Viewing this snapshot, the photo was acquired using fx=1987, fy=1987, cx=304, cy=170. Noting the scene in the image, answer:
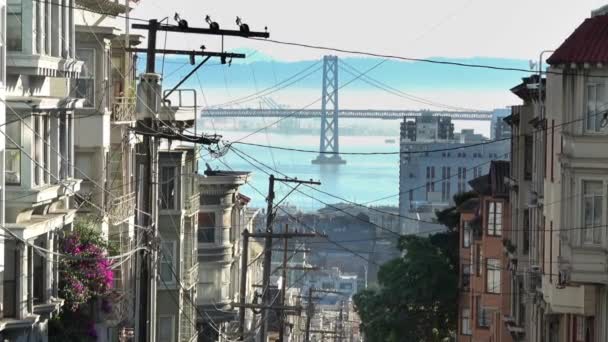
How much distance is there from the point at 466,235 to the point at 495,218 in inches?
307

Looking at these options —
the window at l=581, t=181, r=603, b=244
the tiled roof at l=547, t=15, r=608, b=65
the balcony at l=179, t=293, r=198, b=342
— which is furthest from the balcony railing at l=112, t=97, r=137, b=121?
the balcony at l=179, t=293, r=198, b=342

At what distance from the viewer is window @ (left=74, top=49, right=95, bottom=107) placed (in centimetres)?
4050

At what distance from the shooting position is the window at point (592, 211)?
127 ft

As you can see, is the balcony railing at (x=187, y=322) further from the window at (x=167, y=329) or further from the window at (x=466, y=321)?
the window at (x=466, y=321)

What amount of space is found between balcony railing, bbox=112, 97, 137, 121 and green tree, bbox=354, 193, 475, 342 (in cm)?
2954

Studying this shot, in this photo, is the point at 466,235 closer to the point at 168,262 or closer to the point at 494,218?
the point at 494,218

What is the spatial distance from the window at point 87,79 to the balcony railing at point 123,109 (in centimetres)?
214

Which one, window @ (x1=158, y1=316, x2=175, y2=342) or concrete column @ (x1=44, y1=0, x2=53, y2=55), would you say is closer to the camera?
concrete column @ (x1=44, y1=0, x2=53, y2=55)

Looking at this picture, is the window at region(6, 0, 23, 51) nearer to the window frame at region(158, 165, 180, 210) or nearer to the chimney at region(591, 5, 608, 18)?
the chimney at region(591, 5, 608, 18)

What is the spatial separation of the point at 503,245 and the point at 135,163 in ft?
65.0

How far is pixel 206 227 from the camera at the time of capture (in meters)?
70.9

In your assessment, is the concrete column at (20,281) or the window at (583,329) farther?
the window at (583,329)

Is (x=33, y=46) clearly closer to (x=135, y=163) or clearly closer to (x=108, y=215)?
(x=108, y=215)

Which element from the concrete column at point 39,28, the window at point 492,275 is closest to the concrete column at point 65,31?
the concrete column at point 39,28
